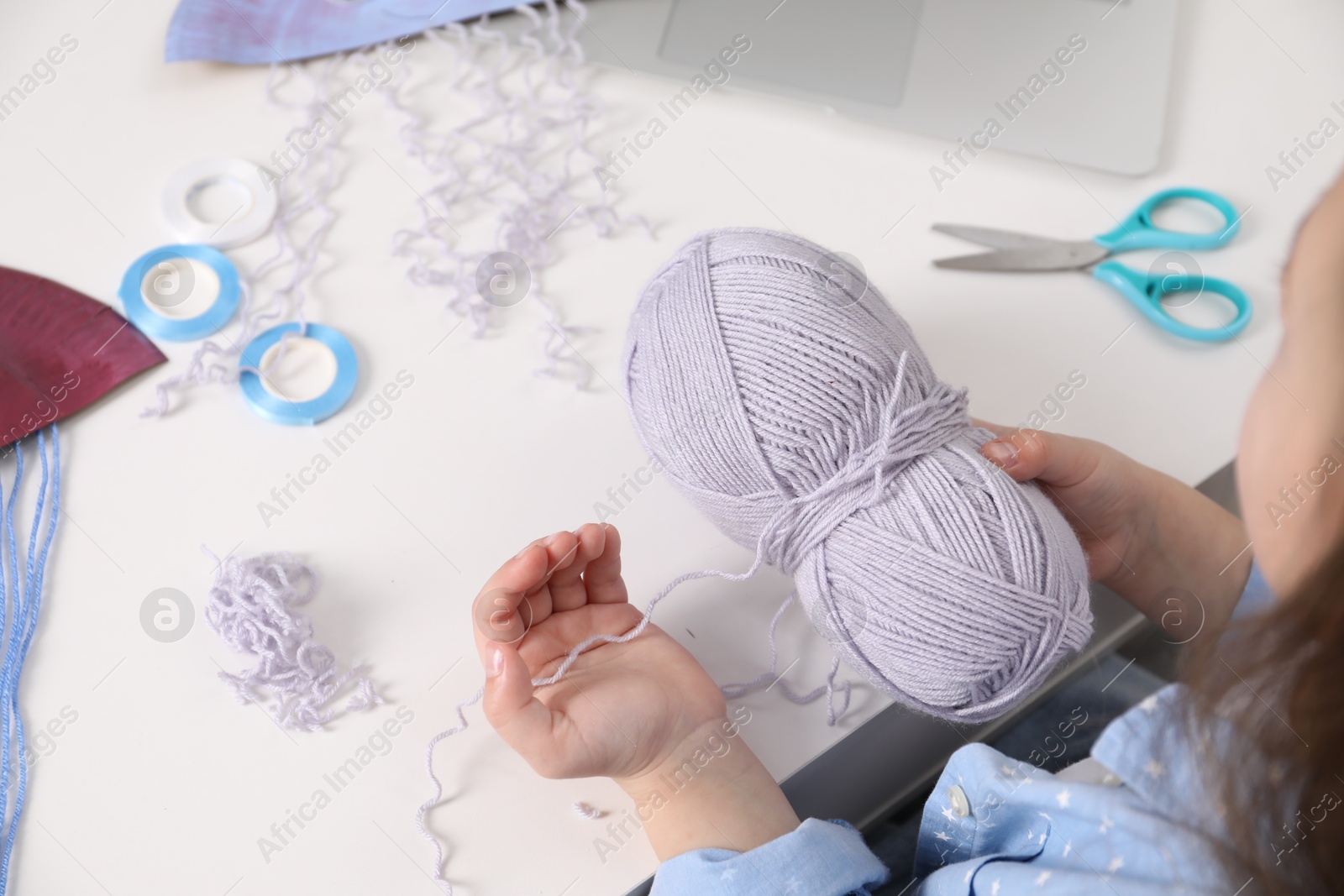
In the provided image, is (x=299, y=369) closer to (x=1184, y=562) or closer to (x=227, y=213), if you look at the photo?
(x=227, y=213)

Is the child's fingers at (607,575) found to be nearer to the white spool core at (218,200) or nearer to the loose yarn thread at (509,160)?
the loose yarn thread at (509,160)

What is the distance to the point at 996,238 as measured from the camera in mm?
787

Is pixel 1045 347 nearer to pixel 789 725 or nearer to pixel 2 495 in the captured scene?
pixel 789 725

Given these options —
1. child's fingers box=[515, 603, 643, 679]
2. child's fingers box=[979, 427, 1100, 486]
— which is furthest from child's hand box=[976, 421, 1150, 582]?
child's fingers box=[515, 603, 643, 679]

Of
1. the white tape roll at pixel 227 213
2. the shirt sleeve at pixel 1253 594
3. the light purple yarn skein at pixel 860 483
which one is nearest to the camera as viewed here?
the light purple yarn skein at pixel 860 483

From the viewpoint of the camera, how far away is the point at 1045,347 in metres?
0.76

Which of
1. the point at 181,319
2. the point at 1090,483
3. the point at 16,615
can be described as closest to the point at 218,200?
the point at 181,319

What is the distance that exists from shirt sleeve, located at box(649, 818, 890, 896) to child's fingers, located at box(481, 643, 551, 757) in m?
0.10

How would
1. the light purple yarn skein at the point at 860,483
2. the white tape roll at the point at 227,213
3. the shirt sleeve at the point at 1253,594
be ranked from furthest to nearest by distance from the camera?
1. the white tape roll at the point at 227,213
2. the shirt sleeve at the point at 1253,594
3. the light purple yarn skein at the point at 860,483

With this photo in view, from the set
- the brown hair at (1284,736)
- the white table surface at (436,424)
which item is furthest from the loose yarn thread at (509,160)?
the brown hair at (1284,736)

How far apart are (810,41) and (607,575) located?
527 mm

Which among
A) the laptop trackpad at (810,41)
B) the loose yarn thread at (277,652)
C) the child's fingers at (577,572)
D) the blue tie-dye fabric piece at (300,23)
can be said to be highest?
the blue tie-dye fabric piece at (300,23)

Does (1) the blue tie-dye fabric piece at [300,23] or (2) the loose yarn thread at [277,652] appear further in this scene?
(1) the blue tie-dye fabric piece at [300,23]

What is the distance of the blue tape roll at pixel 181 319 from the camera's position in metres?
0.71
